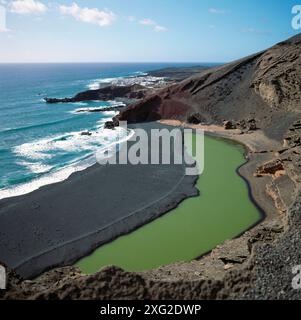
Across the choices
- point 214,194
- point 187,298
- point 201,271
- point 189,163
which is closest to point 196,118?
point 189,163

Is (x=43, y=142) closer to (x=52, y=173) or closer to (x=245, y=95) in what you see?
(x=52, y=173)

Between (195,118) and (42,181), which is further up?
(195,118)

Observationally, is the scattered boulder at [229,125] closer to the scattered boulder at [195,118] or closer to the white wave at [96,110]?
the scattered boulder at [195,118]

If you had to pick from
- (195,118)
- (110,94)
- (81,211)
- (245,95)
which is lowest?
(81,211)

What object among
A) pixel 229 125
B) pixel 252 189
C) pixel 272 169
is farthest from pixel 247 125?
pixel 252 189

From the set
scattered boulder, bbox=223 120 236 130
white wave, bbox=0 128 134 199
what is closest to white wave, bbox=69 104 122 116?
white wave, bbox=0 128 134 199

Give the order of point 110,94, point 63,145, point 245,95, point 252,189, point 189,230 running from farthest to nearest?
1. point 110,94
2. point 245,95
3. point 63,145
4. point 252,189
5. point 189,230
